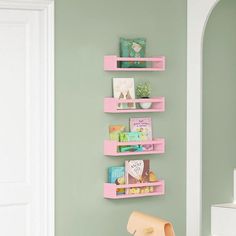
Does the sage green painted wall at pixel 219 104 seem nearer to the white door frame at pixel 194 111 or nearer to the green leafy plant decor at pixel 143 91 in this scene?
the white door frame at pixel 194 111

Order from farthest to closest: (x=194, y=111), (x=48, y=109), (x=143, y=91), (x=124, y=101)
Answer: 1. (x=194, y=111)
2. (x=143, y=91)
3. (x=124, y=101)
4. (x=48, y=109)

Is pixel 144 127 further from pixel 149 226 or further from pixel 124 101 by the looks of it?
pixel 149 226

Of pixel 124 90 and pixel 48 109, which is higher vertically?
pixel 124 90

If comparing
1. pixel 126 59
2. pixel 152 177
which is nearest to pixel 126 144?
pixel 152 177

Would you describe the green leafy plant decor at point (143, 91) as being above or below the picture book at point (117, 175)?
above

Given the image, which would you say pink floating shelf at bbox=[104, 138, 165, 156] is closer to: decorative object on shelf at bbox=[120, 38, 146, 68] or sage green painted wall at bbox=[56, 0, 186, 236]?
sage green painted wall at bbox=[56, 0, 186, 236]

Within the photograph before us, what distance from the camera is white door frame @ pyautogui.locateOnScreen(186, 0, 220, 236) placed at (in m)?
4.88

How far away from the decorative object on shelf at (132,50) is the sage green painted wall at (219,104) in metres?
0.54

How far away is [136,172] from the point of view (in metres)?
4.69

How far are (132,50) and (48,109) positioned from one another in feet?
2.34

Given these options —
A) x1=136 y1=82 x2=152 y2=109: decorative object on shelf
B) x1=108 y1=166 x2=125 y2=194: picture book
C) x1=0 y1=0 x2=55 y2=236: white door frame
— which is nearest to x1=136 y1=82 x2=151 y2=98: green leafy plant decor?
x1=136 y1=82 x2=152 y2=109: decorative object on shelf

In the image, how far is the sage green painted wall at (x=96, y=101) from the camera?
448 cm

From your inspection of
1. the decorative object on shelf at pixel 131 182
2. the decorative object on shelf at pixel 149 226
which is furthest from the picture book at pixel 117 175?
the decorative object on shelf at pixel 149 226

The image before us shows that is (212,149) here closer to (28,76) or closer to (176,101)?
(176,101)
